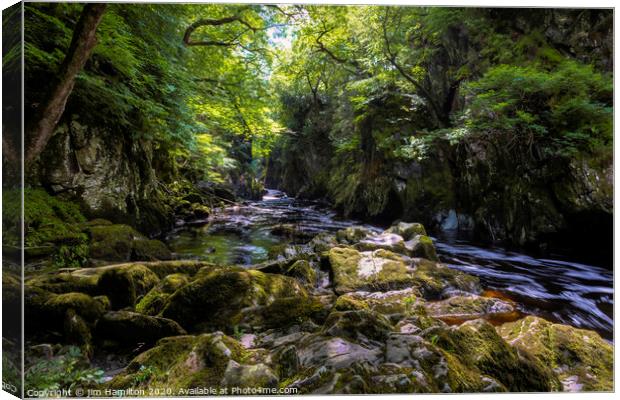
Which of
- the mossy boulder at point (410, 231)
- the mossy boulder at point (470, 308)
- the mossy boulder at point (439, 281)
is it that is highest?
the mossy boulder at point (410, 231)

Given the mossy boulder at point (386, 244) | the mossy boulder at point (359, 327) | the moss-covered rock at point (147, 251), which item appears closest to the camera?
the mossy boulder at point (359, 327)

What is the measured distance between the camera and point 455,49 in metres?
8.31

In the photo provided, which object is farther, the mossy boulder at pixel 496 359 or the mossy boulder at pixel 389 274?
the mossy boulder at pixel 389 274

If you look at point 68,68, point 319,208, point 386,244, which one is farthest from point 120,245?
point 319,208

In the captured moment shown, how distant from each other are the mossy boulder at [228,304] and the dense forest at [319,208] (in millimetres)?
22

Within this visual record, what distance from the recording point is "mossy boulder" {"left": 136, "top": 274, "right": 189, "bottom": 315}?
11.2 feet

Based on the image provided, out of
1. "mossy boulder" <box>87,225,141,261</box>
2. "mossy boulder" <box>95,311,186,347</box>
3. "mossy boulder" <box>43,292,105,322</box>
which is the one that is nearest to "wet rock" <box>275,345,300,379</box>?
"mossy boulder" <box>95,311,186,347</box>

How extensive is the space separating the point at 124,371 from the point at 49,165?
4.39 m

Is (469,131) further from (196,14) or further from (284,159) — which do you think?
(284,159)

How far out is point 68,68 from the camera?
2.71 m

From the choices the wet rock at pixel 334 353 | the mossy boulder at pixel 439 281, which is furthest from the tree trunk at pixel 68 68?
the mossy boulder at pixel 439 281

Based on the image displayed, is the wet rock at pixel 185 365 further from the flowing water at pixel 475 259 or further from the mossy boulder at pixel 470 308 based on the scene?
the flowing water at pixel 475 259

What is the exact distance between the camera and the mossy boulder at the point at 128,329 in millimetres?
2789

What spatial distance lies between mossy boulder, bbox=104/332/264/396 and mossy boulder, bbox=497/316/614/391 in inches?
95.0
